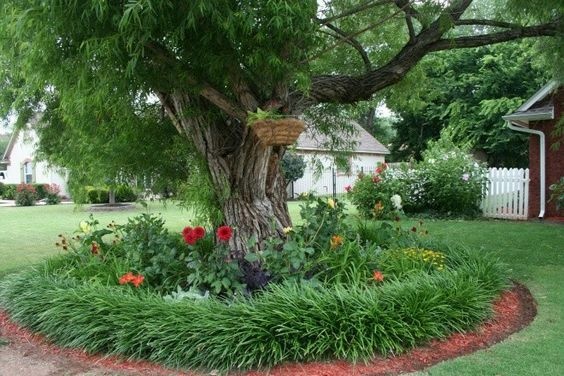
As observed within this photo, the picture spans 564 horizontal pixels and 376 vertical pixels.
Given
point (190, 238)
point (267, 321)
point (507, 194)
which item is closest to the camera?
point (267, 321)

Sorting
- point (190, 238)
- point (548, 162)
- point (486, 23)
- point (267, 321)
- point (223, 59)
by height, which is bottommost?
point (267, 321)

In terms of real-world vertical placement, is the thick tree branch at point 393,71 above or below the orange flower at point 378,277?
above

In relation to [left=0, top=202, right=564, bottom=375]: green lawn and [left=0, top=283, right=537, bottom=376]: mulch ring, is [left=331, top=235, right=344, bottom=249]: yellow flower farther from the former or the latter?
[left=0, top=202, right=564, bottom=375]: green lawn

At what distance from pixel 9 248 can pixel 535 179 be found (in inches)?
475

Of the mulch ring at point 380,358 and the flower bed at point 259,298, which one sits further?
the flower bed at point 259,298

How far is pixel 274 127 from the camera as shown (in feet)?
15.3

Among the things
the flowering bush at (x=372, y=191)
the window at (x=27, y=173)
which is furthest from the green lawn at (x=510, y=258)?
the window at (x=27, y=173)

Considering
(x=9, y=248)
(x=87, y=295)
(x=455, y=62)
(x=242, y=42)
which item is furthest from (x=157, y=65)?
(x=455, y=62)

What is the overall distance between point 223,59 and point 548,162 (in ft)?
36.6

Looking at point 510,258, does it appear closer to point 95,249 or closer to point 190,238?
point 190,238

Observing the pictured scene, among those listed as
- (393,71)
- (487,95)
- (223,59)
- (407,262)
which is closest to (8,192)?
(487,95)

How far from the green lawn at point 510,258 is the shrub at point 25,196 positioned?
9.35 meters

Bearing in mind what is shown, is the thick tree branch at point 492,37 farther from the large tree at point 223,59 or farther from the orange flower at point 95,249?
the orange flower at point 95,249

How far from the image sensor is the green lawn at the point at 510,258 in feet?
13.1
